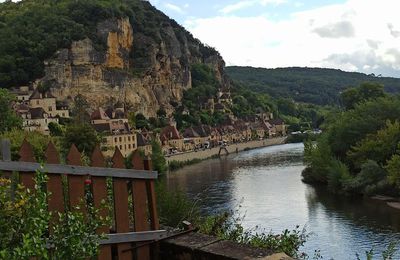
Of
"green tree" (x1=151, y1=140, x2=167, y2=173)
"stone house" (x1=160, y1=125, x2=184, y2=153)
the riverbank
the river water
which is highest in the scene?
"stone house" (x1=160, y1=125, x2=184, y2=153)

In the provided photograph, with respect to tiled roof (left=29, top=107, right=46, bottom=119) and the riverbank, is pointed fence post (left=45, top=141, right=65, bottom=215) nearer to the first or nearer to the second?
the riverbank

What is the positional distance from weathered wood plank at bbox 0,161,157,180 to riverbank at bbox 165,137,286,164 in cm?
6544

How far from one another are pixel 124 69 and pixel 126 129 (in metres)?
23.5

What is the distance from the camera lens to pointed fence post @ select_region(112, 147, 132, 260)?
4.23 m

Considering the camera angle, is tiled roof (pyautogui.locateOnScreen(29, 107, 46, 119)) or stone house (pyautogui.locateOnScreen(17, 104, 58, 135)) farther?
tiled roof (pyautogui.locateOnScreen(29, 107, 46, 119))

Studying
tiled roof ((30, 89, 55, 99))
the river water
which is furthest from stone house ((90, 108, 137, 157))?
the river water

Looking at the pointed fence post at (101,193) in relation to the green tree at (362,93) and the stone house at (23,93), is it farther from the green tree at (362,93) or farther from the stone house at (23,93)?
the green tree at (362,93)

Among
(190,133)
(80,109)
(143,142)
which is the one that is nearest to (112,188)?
(143,142)

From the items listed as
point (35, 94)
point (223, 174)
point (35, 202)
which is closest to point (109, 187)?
point (35, 202)

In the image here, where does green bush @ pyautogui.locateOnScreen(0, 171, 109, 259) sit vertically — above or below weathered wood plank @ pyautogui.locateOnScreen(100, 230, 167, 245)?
above

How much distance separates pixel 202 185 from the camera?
4619 centimetres

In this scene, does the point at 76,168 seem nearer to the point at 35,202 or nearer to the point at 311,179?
the point at 35,202

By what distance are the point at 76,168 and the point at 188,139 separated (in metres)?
87.6

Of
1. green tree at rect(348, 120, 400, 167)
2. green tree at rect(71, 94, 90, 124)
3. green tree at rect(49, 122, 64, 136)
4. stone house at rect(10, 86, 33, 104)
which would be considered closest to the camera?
green tree at rect(348, 120, 400, 167)
